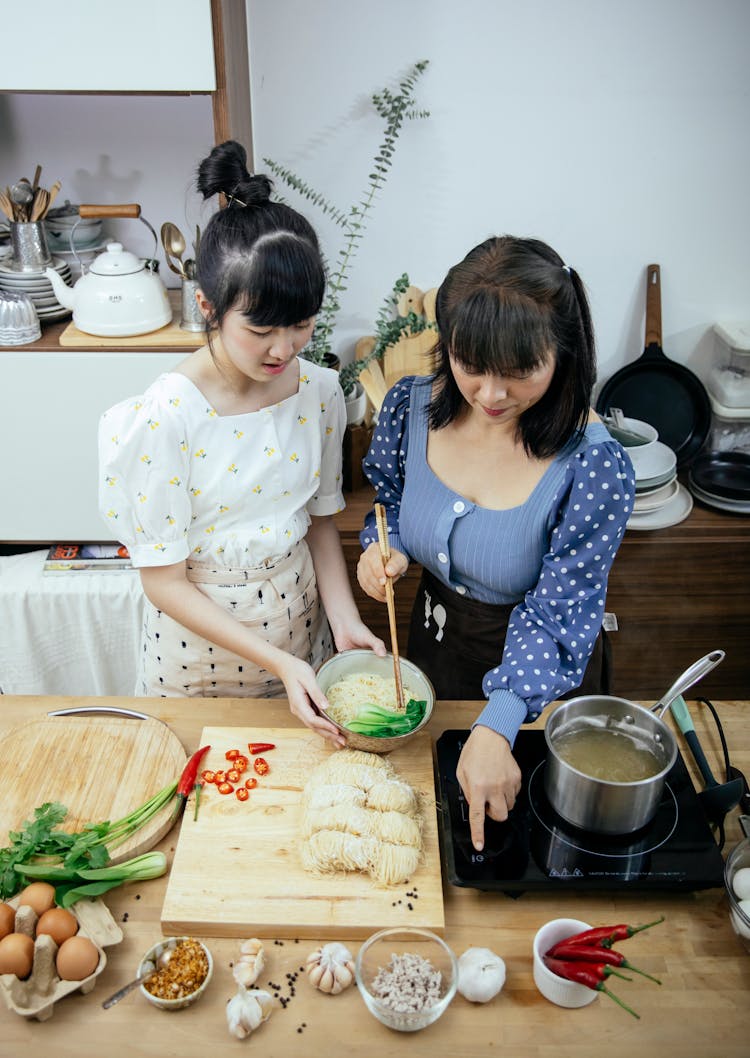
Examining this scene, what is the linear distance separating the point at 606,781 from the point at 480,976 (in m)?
0.32

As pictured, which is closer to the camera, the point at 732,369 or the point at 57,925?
the point at 57,925

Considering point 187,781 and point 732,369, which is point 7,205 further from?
point 732,369

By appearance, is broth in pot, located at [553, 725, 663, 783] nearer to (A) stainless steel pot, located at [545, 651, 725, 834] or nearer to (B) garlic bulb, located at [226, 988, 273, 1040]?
(A) stainless steel pot, located at [545, 651, 725, 834]

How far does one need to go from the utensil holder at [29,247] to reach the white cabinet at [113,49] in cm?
35

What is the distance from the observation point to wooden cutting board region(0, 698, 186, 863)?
144cm

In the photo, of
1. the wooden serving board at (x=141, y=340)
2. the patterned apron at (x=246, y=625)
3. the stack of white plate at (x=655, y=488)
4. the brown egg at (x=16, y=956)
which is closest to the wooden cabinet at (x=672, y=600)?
the stack of white plate at (x=655, y=488)

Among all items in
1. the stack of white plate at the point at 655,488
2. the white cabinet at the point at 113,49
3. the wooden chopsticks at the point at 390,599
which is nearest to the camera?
the wooden chopsticks at the point at 390,599

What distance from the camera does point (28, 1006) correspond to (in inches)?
46.1

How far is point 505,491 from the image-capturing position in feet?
5.19

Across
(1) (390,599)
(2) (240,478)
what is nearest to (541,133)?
(2) (240,478)

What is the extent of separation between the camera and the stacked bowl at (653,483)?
8.70 feet

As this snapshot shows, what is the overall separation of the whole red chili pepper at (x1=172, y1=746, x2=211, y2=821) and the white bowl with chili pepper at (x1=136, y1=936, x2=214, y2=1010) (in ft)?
0.80

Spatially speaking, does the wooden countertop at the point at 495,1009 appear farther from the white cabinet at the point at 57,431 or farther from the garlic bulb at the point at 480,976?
the white cabinet at the point at 57,431

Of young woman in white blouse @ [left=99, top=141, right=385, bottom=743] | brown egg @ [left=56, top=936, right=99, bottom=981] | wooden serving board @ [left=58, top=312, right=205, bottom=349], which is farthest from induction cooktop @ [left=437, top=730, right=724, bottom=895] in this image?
wooden serving board @ [left=58, top=312, right=205, bottom=349]
